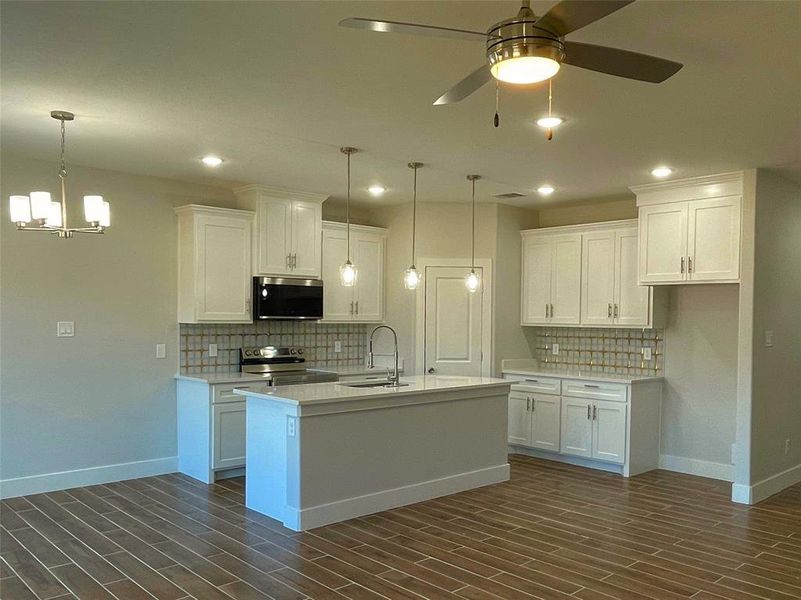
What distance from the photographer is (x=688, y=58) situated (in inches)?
118

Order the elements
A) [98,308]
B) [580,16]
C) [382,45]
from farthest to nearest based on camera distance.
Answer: [98,308], [382,45], [580,16]

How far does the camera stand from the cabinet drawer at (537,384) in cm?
660

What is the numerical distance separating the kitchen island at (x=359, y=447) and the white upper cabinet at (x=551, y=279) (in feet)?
5.53

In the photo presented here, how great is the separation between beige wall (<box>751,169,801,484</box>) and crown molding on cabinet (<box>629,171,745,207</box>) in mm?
192

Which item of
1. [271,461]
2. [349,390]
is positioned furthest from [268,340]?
[271,461]

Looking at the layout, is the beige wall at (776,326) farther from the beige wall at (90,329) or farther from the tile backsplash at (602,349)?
the beige wall at (90,329)

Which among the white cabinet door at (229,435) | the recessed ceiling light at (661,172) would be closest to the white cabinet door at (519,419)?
the recessed ceiling light at (661,172)

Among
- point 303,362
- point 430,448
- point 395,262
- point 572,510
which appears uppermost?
point 395,262

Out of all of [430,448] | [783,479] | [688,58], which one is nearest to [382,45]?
[688,58]

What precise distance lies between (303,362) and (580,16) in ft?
17.3

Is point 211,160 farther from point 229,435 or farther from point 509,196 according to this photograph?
point 509,196

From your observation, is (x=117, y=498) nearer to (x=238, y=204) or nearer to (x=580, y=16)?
(x=238, y=204)

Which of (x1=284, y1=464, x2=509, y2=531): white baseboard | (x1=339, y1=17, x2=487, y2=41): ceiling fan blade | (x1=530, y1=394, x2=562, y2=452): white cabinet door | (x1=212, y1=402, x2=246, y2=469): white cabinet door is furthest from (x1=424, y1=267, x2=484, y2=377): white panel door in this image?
(x1=339, y1=17, x2=487, y2=41): ceiling fan blade

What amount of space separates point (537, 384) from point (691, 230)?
7.14ft
